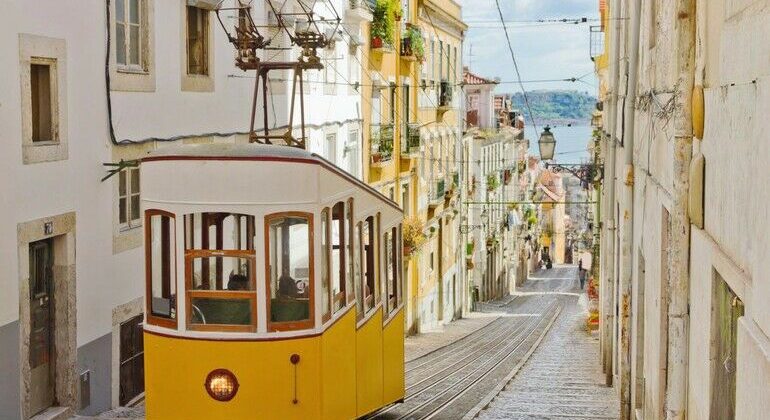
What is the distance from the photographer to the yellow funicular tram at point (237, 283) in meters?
8.74

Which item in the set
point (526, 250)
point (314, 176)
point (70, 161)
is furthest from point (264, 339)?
point (526, 250)

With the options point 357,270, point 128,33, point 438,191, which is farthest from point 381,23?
point 357,270

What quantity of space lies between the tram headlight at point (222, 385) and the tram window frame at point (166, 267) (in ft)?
1.69

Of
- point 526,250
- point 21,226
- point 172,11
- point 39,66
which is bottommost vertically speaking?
point 526,250

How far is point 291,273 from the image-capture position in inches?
351

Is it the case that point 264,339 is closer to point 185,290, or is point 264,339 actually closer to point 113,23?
point 185,290

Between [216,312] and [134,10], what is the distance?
239 inches

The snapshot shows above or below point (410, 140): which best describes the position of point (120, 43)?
above

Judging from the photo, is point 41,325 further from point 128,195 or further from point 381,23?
point 381,23

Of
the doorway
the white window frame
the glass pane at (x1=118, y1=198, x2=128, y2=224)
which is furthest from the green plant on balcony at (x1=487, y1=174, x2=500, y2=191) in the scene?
the doorway

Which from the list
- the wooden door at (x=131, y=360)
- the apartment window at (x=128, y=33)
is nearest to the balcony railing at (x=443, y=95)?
the apartment window at (x=128, y=33)

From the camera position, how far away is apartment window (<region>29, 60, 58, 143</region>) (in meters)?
11.1

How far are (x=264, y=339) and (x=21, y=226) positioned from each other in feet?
10.4

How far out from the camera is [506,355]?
84.5ft
